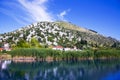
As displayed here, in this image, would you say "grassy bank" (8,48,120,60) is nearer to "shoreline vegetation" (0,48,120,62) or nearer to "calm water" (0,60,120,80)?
"shoreline vegetation" (0,48,120,62)

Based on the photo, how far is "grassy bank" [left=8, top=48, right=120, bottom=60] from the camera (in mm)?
133625

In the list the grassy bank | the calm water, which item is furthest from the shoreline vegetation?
the calm water

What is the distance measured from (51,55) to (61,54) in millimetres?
6987

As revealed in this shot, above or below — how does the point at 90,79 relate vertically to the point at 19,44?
below

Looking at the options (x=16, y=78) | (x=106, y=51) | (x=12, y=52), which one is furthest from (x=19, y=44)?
(x=16, y=78)

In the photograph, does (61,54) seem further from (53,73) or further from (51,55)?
(53,73)

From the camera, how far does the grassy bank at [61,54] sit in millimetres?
133625

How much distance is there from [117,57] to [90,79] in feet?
330

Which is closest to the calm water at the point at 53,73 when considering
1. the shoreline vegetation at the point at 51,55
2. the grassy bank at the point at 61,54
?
the shoreline vegetation at the point at 51,55

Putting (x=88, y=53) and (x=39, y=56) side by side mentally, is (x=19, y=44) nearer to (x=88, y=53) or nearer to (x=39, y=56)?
(x=39, y=56)

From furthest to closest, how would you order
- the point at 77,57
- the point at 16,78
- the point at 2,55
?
the point at 77,57 < the point at 2,55 < the point at 16,78

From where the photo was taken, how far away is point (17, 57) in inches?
5236

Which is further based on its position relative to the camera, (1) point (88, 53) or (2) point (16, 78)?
(1) point (88, 53)

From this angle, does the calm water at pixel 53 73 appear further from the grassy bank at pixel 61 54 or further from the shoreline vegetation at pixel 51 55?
the grassy bank at pixel 61 54
